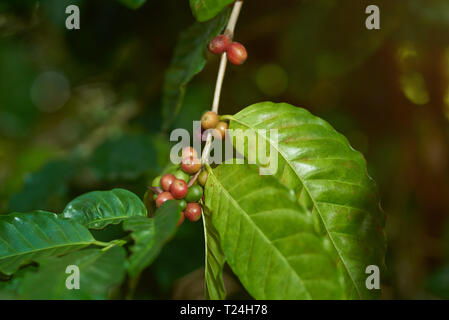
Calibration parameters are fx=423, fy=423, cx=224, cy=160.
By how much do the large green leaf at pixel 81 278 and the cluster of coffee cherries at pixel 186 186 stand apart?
0.54ft

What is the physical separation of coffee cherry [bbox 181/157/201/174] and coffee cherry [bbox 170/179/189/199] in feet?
0.12

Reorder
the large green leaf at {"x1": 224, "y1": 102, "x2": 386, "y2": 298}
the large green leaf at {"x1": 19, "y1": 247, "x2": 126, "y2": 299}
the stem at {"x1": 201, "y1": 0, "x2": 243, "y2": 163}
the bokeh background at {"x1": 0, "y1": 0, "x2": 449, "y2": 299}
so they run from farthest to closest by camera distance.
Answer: the bokeh background at {"x1": 0, "y1": 0, "x2": 449, "y2": 299}
the stem at {"x1": 201, "y1": 0, "x2": 243, "y2": 163}
the large green leaf at {"x1": 224, "y1": 102, "x2": 386, "y2": 298}
the large green leaf at {"x1": 19, "y1": 247, "x2": 126, "y2": 299}

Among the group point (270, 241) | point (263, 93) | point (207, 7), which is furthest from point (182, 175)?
point (263, 93)

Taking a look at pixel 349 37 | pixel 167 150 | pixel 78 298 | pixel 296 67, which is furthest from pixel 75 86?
pixel 78 298

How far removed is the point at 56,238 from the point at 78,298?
0.64 feet

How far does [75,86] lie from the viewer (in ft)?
7.94

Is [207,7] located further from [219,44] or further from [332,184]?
[332,184]

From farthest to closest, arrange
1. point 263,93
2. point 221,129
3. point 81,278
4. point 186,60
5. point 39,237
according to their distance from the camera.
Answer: point 263,93, point 186,60, point 221,129, point 39,237, point 81,278

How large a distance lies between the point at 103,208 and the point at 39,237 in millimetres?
123

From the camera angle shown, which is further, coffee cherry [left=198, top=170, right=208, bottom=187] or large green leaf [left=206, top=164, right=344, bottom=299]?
coffee cherry [left=198, top=170, right=208, bottom=187]

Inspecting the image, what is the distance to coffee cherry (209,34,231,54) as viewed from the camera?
927mm

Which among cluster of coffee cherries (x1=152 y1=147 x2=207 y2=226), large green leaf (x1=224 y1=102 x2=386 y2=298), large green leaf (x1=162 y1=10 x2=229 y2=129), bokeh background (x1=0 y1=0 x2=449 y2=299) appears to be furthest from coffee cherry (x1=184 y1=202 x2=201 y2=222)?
bokeh background (x1=0 y1=0 x2=449 y2=299)

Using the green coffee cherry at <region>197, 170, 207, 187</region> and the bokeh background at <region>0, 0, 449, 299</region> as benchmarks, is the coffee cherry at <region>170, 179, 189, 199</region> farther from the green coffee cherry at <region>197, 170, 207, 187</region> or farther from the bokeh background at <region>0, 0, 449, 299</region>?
the bokeh background at <region>0, 0, 449, 299</region>

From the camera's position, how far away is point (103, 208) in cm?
82
